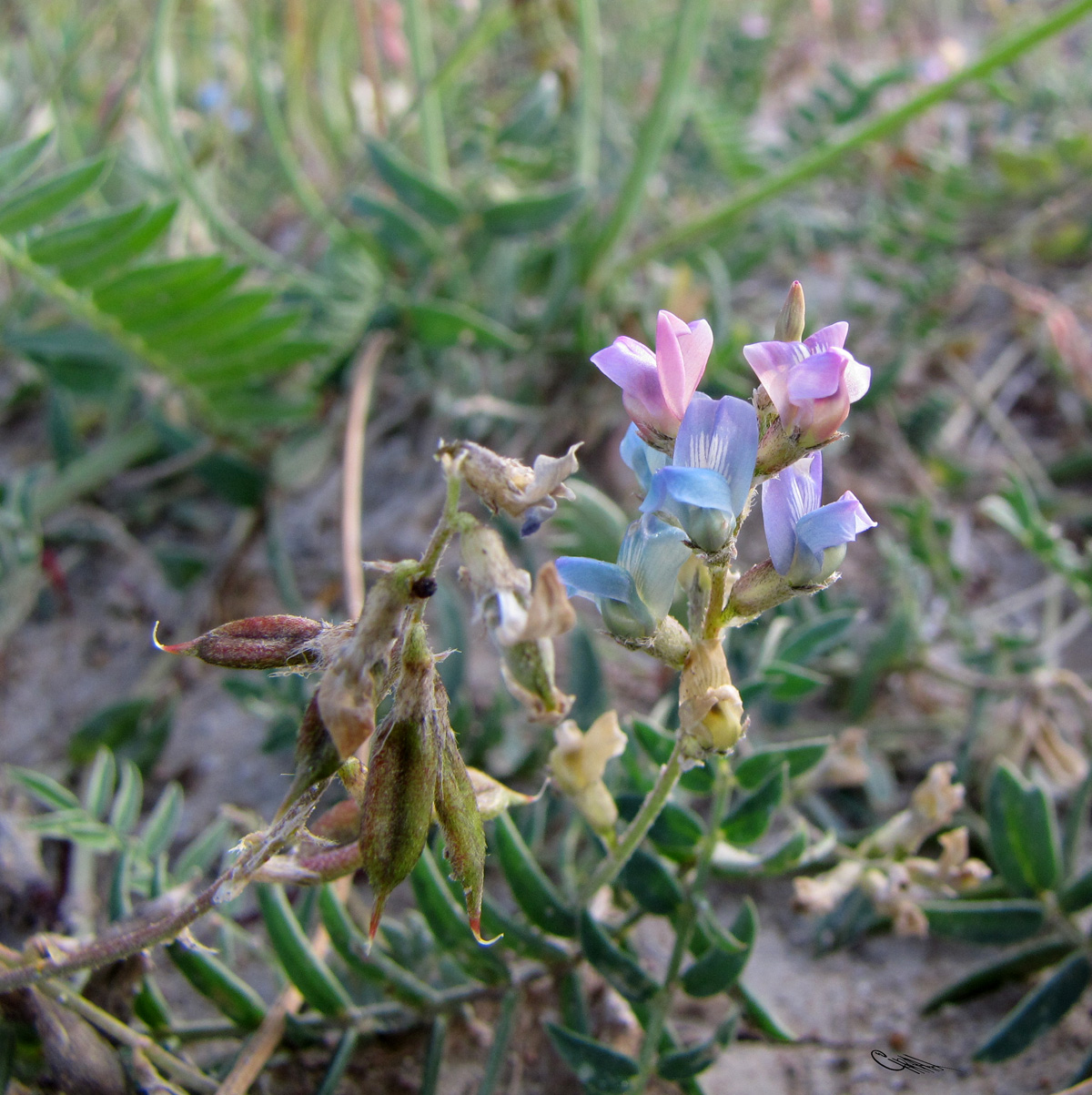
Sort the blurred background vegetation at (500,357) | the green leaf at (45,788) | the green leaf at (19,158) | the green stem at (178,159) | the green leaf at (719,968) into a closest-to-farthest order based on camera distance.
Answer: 1. the green leaf at (719,968)
2. the green leaf at (45,788)
3. the green leaf at (19,158)
4. the blurred background vegetation at (500,357)
5. the green stem at (178,159)

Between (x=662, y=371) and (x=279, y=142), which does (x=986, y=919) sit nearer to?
(x=662, y=371)

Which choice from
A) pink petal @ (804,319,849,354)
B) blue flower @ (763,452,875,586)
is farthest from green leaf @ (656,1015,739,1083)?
pink petal @ (804,319,849,354)

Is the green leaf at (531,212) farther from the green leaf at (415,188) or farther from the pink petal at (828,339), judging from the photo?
the pink petal at (828,339)

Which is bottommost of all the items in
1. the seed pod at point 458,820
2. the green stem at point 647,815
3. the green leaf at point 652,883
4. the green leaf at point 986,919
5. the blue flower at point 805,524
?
the green leaf at point 986,919

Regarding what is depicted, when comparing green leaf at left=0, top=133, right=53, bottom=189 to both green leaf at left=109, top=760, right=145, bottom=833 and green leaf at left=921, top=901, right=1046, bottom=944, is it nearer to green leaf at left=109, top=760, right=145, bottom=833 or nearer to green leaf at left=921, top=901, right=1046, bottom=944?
green leaf at left=109, top=760, right=145, bottom=833

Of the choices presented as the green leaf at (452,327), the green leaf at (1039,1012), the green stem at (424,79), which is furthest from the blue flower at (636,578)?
the green stem at (424,79)

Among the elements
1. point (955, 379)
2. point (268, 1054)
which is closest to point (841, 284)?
point (955, 379)
